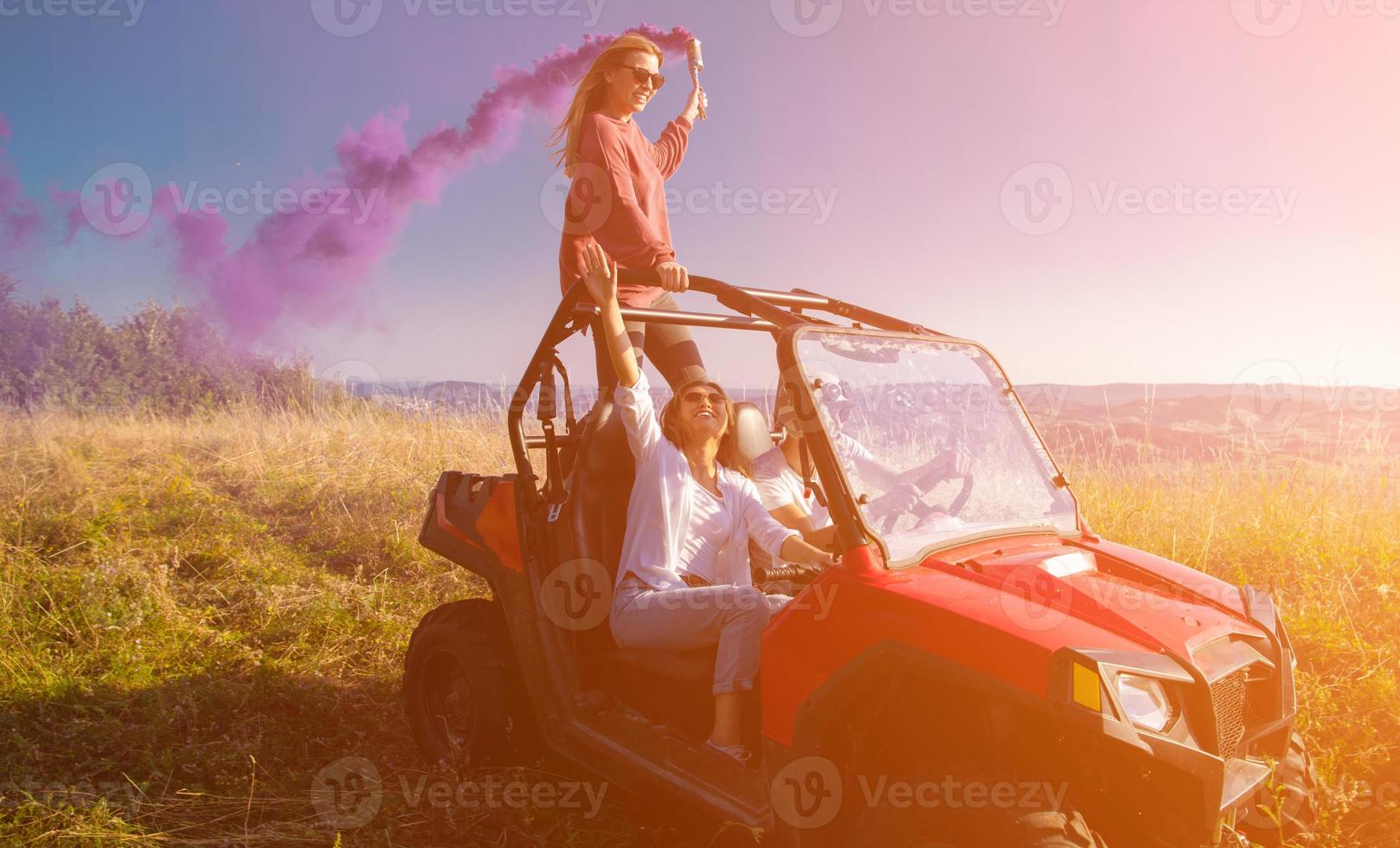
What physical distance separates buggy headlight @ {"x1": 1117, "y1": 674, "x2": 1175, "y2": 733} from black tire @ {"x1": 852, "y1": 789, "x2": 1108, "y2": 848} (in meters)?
0.25

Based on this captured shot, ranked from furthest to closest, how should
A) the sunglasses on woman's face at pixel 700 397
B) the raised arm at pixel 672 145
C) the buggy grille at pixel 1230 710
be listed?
the raised arm at pixel 672 145, the sunglasses on woman's face at pixel 700 397, the buggy grille at pixel 1230 710

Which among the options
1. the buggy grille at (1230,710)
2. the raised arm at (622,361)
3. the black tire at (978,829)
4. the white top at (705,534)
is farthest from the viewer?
the white top at (705,534)

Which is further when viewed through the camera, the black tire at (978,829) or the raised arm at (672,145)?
the raised arm at (672,145)

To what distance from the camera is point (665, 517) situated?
299 centimetres

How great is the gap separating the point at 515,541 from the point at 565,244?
133 centimetres

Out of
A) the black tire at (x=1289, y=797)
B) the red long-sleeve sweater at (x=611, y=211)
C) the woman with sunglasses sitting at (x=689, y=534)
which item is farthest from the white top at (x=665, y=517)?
the black tire at (x=1289, y=797)

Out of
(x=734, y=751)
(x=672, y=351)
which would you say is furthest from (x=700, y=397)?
(x=734, y=751)

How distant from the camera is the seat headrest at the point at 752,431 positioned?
344 cm

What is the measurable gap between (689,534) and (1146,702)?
160cm

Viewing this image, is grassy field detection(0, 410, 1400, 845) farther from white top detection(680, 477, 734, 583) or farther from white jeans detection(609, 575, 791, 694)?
white top detection(680, 477, 734, 583)

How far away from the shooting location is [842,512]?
222 centimetres

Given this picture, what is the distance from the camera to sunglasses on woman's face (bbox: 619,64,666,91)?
381 cm

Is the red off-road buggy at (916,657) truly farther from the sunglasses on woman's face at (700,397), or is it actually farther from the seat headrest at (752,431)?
the seat headrest at (752,431)

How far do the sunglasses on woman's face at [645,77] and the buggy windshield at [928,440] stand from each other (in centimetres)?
192
